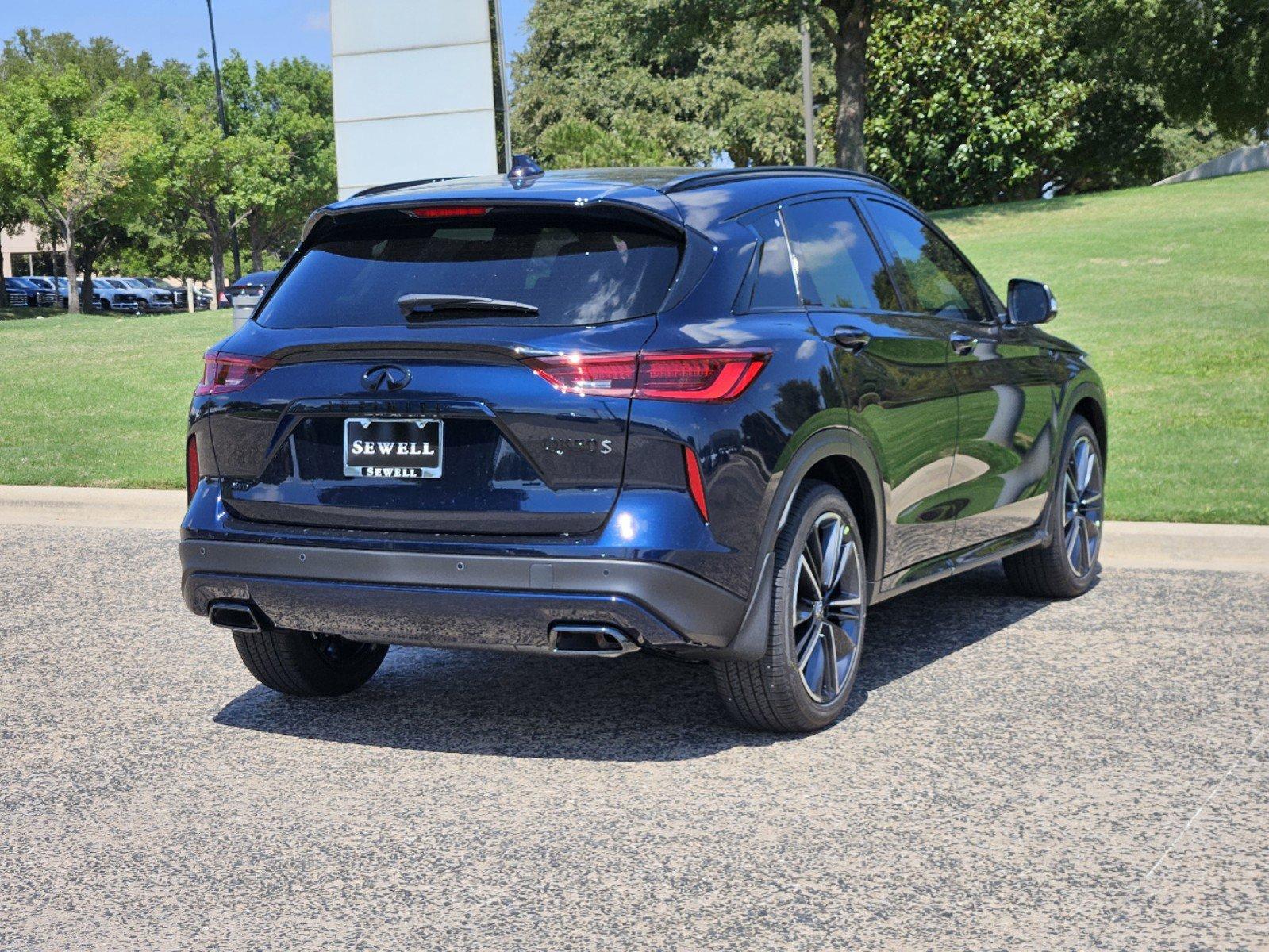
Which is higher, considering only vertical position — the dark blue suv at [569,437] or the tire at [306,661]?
the dark blue suv at [569,437]

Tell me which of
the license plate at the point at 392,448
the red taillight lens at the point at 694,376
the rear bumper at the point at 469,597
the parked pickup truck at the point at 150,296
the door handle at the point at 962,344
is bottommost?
the parked pickup truck at the point at 150,296

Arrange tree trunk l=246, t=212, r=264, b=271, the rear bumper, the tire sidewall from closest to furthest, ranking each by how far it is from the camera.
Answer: the rear bumper → the tire sidewall → tree trunk l=246, t=212, r=264, b=271

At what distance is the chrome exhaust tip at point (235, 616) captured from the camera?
5.03 meters

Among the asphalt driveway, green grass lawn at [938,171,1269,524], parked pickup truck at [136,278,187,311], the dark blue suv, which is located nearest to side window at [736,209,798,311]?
the dark blue suv

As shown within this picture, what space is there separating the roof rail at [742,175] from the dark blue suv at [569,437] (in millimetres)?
28

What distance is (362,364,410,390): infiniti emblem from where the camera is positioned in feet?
15.5

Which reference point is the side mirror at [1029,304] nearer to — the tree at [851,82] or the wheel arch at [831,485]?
the wheel arch at [831,485]

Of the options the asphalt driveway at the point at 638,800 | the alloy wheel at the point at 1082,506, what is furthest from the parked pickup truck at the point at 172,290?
the asphalt driveway at the point at 638,800

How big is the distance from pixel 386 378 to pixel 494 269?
48 centimetres

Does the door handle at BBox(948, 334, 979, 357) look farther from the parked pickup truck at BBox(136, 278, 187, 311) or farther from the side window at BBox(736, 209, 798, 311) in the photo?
the parked pickup truck at BBox(136, 278, 187, 311)

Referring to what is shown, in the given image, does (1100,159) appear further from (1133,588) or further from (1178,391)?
(1133,588)

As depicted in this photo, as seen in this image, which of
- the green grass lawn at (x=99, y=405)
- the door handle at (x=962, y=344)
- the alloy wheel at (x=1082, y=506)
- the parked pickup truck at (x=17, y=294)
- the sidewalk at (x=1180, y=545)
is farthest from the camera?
the parked pickup truck at (x=17, y=294)

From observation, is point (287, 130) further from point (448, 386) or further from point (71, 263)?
point (448, 386)

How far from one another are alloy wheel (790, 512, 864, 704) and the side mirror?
1954 millimetres
